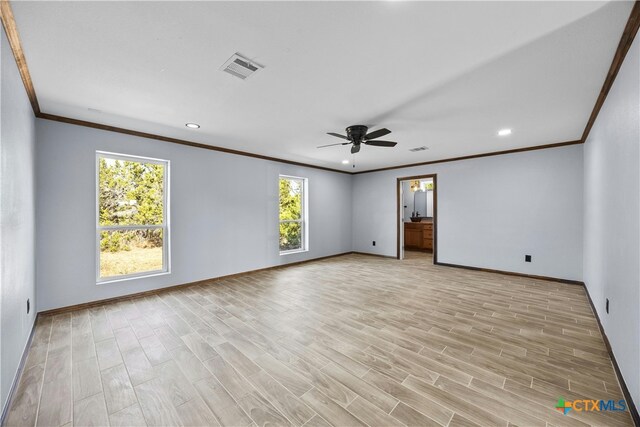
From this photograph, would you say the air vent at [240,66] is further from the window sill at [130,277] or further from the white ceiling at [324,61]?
the window sill at [130,277]

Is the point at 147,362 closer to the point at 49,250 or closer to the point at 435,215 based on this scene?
the point at 49,250

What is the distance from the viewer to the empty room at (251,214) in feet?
5.33

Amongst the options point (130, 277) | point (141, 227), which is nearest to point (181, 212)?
point (141, 227)

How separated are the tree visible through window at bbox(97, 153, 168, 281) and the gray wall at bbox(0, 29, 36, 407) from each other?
Answer: 39.4 inches

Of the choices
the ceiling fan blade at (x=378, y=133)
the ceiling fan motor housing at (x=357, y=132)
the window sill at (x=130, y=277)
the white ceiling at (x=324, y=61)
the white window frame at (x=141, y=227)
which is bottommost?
the window sill at (x=130, y=277)

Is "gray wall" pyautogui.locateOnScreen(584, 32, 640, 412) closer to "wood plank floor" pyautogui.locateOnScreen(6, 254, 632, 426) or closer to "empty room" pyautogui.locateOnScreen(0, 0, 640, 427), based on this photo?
"empty room" pyautogui.locateOnScreen(0, 0, 640, 427)

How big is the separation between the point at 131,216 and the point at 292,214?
10.6ft

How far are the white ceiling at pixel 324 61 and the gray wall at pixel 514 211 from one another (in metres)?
1.34

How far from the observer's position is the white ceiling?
1565 millimetres

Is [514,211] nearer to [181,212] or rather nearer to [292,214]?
[292,214]

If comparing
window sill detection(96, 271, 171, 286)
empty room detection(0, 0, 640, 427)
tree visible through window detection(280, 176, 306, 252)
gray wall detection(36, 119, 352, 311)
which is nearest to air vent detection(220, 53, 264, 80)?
empty room detection(0, 0, 640, 427)

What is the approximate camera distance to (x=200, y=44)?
1851 mm

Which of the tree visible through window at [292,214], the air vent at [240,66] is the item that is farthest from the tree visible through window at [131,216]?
the air vent at [240,66]

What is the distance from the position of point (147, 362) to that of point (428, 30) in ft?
10.7
